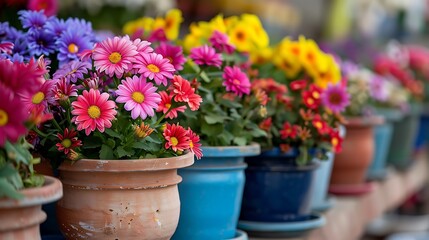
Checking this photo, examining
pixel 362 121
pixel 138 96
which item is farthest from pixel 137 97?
pixel 362 121

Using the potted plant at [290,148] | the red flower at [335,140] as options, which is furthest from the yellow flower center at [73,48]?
the red flower at [335,140]

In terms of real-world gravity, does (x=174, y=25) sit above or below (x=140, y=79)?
above

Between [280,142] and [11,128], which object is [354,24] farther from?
[11,128]

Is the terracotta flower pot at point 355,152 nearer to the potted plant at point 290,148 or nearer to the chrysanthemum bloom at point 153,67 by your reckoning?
the potted plant at point 290,148

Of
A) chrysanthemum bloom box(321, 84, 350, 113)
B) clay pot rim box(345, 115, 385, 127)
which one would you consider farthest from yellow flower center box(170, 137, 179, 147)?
clay pot rim box(345, 115, 385, 127)

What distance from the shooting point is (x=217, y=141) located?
1305 millimetres

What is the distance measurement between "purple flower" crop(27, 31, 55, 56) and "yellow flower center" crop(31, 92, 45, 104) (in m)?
0.25

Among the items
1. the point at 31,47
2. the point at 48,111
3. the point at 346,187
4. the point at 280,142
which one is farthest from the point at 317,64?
the point at 48,111

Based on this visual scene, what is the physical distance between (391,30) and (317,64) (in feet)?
16.7

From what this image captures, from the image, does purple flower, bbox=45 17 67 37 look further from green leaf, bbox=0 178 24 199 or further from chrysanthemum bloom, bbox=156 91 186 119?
green leaf, bbox=0 178 24 199

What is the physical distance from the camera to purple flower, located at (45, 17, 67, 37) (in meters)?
1.25

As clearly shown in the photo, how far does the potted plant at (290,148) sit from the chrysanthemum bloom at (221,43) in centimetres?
9

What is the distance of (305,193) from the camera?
61.6 inches

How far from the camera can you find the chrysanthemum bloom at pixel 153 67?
1.06m
